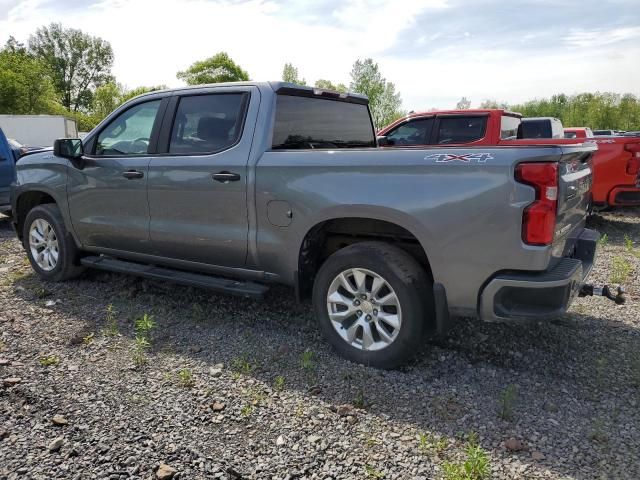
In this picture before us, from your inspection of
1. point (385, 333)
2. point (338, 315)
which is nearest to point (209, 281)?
point (338, 315)

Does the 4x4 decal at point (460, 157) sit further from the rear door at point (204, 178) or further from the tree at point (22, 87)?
the tree at point (22, 87)

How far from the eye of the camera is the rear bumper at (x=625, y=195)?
327 inches

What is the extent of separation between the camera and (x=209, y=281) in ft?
14.2

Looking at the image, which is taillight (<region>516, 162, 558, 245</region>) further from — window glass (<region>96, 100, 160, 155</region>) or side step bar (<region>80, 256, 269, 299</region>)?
window glass (<region>96, 100, 160, 155</region>)

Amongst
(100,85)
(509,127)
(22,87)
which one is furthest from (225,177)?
(100,85)

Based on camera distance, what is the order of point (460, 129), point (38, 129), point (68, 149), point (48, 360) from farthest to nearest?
point (38, 129) → point (460, 129) → point (68, 149) → point (48, 360)

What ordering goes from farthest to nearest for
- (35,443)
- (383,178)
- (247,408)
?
(383,178) < (247,408) < (35,443)

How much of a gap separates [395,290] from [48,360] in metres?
2.45

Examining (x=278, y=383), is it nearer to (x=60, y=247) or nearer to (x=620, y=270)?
(x=60, y=247)

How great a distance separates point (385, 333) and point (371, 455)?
0.98m

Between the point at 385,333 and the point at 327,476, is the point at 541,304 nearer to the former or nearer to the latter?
the point at 385,333

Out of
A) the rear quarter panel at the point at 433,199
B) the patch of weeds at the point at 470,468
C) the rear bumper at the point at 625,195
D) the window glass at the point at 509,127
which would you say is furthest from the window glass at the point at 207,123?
the rear bumper at the point at 625,195

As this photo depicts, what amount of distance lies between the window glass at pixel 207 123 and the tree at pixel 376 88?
36035mm

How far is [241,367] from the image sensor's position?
366 cm
